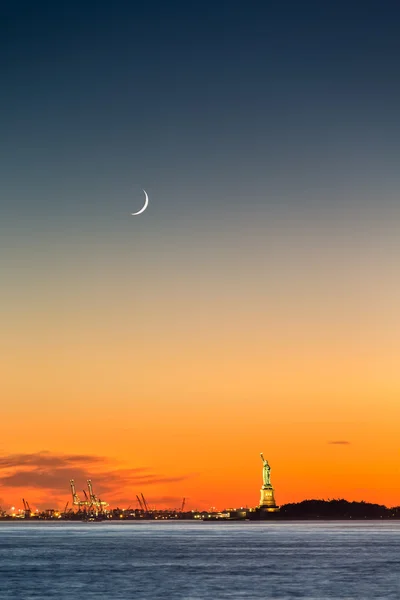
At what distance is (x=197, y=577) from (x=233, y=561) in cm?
2898

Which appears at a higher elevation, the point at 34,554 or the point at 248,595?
the point at 34,554

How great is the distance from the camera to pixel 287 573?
11119cm

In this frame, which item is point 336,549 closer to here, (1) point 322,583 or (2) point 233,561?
(2) point 233,561

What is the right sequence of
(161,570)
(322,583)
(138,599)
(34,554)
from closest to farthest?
1. (138,599)
2. (322,583)
3. (161,570)
4. (34,554)

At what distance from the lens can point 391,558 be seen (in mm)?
140500

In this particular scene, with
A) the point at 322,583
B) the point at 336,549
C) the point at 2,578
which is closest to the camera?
the point at 322,583

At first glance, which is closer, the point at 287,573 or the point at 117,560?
the point at 287,573

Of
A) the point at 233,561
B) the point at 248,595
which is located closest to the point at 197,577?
the point at 248,595

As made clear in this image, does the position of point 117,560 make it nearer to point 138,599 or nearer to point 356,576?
point 356,576

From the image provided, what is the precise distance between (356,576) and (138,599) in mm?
30204

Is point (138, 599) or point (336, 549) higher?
point (336, 549)

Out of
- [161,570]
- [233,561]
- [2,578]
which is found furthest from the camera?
[233,561]

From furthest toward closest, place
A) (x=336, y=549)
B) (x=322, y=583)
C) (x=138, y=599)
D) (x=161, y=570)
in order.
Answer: (x=336, y=549) → (x=161, y=570) → (x=322, y=583) → (x=138, y=599)

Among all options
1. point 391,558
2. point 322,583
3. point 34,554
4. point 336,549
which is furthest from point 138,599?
point 336,549
